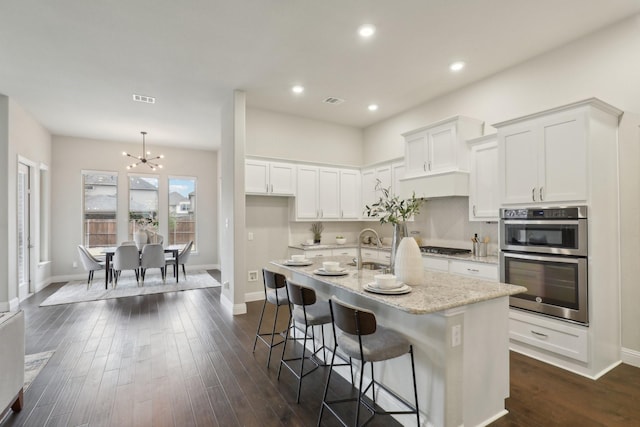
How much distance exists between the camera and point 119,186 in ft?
25.8

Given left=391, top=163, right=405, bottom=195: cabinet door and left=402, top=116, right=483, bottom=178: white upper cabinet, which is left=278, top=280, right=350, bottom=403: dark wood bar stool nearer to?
left=402, top=116, right=483, bottom=178: white upper cabinet

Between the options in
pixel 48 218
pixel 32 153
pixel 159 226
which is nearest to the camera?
pixel 32 153

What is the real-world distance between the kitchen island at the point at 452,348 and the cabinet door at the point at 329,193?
3.46 metres

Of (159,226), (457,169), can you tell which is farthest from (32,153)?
(457,169)

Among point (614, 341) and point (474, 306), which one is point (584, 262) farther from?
point (474, 306)

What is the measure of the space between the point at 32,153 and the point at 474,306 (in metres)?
7.65

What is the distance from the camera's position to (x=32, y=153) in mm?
6020

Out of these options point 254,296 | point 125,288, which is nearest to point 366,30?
point 254,296

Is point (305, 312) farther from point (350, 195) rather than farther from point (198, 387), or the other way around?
point (350, 195)

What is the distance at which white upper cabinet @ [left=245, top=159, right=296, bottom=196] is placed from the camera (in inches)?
204

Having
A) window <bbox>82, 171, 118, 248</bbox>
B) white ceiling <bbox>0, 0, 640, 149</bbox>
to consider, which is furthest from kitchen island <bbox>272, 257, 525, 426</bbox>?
window <bbox>82, 171, 118, 248</bbox>

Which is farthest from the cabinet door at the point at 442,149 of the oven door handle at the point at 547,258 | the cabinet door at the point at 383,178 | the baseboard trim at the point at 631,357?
the baseboard trim at the point at 631,357

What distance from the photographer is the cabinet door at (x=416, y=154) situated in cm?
467

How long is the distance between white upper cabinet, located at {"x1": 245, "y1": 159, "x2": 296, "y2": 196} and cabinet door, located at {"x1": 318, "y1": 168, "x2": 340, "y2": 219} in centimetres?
55
